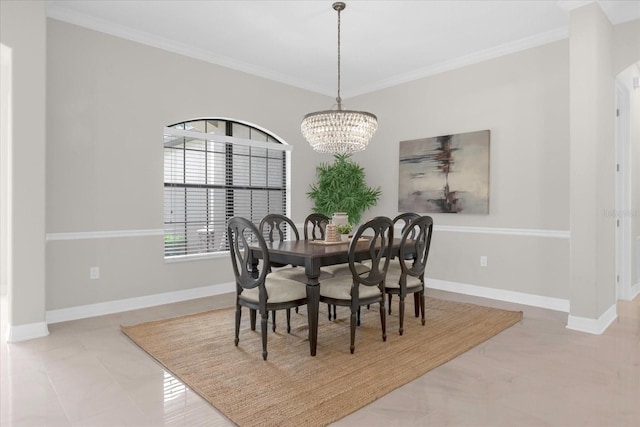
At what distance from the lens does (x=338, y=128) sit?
367 centimetres

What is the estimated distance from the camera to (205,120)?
4906mm

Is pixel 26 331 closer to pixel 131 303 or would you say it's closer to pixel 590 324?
pixel 131 303

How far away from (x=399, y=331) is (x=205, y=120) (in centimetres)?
336

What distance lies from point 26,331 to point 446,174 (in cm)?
462

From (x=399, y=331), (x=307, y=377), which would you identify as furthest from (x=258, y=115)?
(x=307, y=377)

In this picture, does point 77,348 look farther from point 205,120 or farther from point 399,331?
point 205,120

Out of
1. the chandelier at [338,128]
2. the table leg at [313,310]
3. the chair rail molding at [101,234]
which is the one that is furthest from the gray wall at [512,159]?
the chair rail molding at [101,234]

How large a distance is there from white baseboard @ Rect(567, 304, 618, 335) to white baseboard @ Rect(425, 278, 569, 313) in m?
0.49

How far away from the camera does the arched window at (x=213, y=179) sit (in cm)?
462

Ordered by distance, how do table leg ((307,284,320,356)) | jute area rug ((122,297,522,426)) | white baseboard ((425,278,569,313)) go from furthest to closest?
white baseboard ((425,278,569,313)) → table leg ((307,284,320,356)) → jute area rug ((122,297,522,426))

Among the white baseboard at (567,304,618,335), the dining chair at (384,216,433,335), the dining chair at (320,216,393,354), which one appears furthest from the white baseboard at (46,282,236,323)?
the white baseboard at (567,304,618,335)

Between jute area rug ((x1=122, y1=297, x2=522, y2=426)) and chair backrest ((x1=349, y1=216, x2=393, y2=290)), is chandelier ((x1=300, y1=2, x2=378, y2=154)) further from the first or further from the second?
jute area rug ((x1=122, y1=297, x2=522, y2=426))

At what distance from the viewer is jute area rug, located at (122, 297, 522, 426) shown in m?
2.23

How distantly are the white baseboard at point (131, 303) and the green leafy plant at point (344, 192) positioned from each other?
173cm
